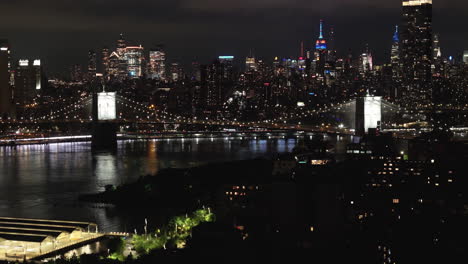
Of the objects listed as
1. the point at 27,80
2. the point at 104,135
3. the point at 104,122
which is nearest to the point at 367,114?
the point at 104,135

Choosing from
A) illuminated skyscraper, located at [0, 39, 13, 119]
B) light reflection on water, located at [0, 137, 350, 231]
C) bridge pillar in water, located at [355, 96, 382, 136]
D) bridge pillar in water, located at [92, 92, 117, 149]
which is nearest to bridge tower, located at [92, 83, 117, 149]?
bridge pillar in water, located at [92, 92, 117, 149]

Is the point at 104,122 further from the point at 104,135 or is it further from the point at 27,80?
the point at 27,80

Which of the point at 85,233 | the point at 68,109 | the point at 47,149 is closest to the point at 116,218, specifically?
the point at 85,233

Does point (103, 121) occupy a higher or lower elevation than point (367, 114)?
lower

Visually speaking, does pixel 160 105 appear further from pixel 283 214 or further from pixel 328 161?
pixel 283 214

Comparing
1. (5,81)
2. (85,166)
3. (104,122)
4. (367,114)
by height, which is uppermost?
(5,81)

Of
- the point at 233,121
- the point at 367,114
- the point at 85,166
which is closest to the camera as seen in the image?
the point at 85,166

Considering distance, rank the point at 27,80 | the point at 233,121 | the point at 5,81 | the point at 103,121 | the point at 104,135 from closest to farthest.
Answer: the point at 104,135 < the point at 103,121 < the point at 233,121 < the point at 5,81 < the point at 27,80
